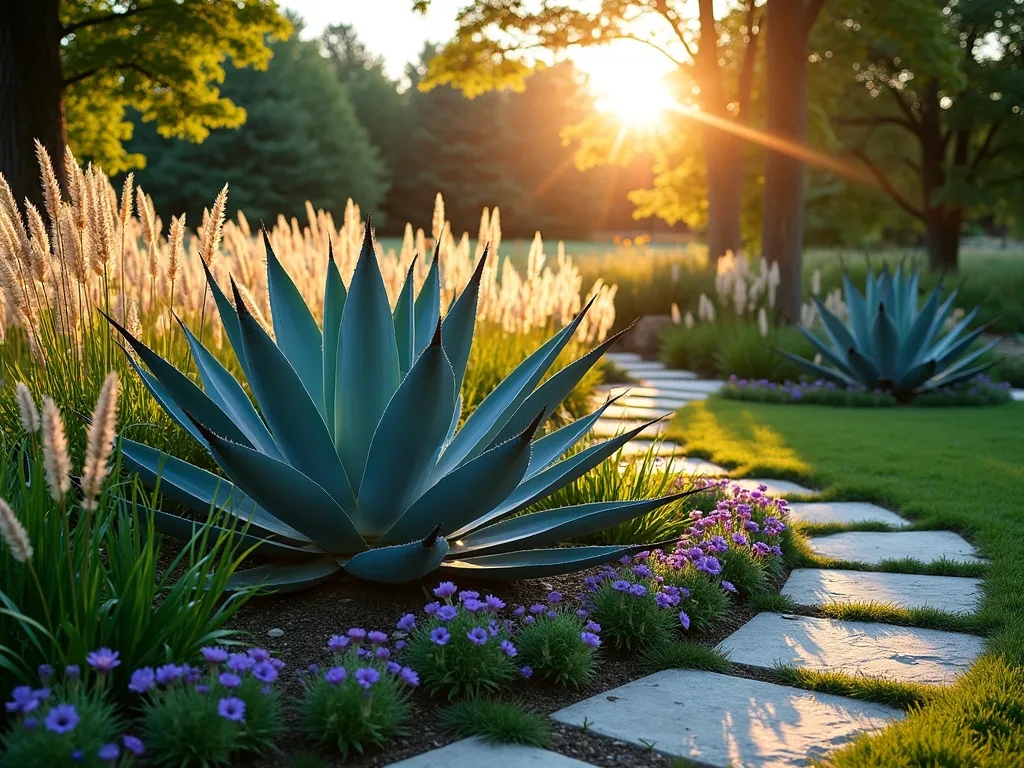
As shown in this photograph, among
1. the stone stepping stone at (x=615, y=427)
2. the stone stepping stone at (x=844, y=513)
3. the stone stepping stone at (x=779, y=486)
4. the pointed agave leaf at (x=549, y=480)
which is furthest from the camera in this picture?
the stone stepping stone at (x=615, y=427)

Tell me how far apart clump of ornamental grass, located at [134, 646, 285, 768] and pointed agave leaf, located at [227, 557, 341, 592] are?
59 cm

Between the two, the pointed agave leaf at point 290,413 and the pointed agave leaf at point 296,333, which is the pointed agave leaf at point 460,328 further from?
the pointed agave leaf at point 290,413

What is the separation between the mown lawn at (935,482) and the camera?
78.5 inches

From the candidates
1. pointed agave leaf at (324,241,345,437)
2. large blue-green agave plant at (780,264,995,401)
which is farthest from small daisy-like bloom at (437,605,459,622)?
large blue-green agave plant at (780,264,995,401)

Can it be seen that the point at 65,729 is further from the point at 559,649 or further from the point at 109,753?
the point at 559,649

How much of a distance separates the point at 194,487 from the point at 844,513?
2917mm

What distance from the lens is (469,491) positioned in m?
2.41

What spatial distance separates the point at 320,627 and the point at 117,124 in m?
15.3

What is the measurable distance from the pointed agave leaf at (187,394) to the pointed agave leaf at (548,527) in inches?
29.4

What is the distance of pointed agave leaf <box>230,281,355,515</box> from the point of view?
8.13ft

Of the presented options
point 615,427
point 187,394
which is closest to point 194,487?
point 187,394

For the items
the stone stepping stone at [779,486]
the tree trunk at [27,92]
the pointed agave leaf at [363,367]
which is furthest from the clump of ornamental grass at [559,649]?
the tree trunk at [27,92]

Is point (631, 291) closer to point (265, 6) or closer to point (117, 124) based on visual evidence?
point (265, 6)

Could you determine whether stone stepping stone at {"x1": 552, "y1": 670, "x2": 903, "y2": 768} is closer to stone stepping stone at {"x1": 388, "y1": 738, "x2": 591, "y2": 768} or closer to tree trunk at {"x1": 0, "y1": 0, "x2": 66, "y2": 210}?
stone stepping stone at {"x1": 388, "y1": 738, "x2": 591, "y2": 768}
